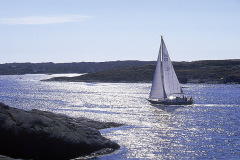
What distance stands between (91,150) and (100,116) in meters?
29.3

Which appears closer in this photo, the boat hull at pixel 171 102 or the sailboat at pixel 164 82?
the sailboat at pixel 164 82

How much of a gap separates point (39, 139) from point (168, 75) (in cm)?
5450

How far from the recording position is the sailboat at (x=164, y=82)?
79688mm

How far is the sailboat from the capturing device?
79688 mm

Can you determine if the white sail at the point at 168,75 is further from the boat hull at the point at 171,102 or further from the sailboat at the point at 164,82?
the boat hull at the point at 171,102

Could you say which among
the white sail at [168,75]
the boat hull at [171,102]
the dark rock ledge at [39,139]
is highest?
the white sail at [168,75]

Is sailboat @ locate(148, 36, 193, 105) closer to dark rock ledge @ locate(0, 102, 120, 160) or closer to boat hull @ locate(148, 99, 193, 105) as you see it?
boat hull @ locate(148, 99, 193, 105)

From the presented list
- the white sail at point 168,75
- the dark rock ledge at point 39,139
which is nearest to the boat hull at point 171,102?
the white sail at point 168,75

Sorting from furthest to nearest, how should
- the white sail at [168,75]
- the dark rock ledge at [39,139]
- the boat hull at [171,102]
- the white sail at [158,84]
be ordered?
the boat hull at [171,102] < the white sail at [168,75] < the white sail at [158,84] < the dark rock ledge at [39,139]

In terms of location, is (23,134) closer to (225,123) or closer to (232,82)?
(225,123)

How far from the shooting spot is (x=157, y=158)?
33.9 m

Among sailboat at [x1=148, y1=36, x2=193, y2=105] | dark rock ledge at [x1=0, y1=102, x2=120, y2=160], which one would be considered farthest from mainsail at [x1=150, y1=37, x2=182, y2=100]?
dark rock ledge at [x1=0, y1=102, x2=120, y2=160]

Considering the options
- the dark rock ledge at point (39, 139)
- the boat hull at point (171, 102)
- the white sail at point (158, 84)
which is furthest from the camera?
the boat hull at point (171, 102)

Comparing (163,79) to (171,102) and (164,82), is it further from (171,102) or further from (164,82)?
(171,102)
